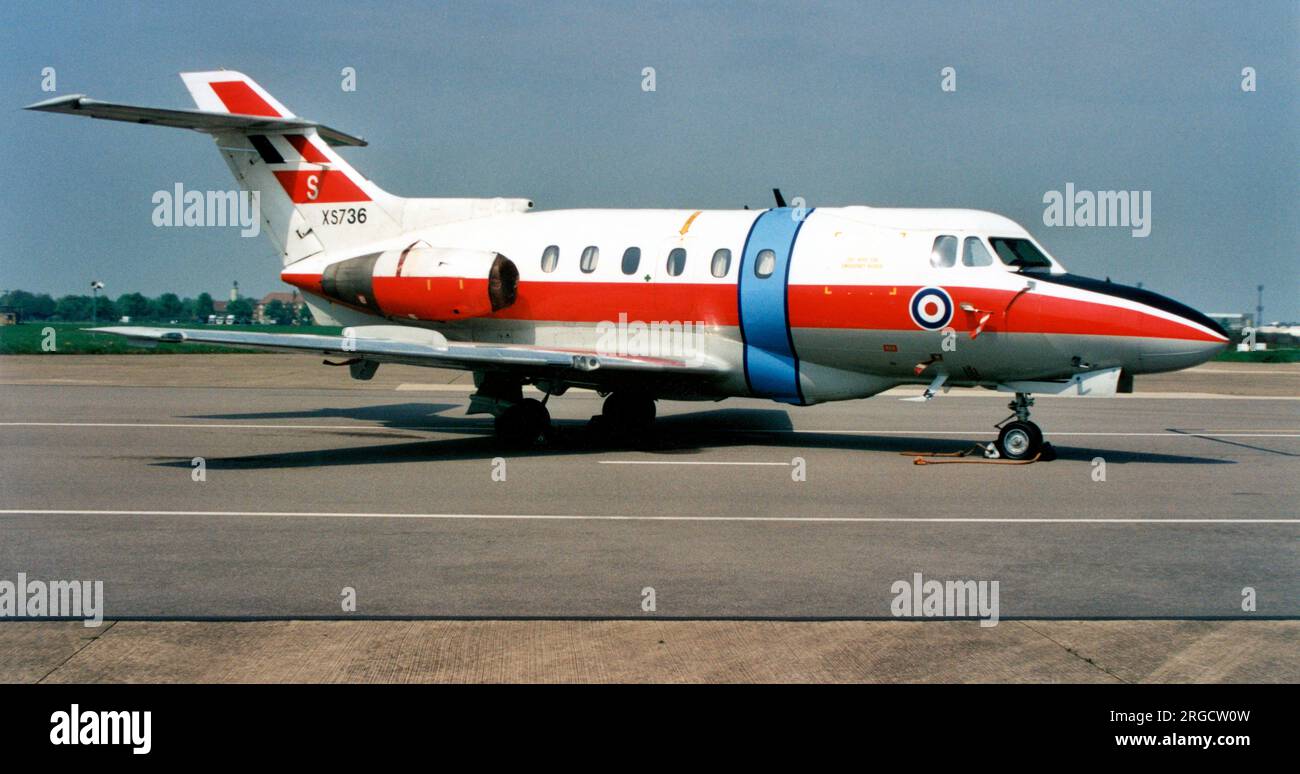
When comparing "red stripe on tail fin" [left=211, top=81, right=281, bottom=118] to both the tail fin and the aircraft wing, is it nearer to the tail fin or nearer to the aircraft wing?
the tail fin

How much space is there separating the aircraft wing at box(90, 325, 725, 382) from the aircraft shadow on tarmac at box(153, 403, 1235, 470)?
1.30 metres

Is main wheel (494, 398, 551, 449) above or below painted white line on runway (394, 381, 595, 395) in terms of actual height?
below

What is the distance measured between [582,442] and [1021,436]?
6638 millimetres

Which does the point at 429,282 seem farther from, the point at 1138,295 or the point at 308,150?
the point at 1138,295

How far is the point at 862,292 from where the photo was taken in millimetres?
16219

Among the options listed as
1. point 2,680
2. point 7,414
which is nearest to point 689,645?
point 2,680

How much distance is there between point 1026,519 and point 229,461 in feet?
33.5

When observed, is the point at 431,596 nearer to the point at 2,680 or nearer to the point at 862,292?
the point at 2,680

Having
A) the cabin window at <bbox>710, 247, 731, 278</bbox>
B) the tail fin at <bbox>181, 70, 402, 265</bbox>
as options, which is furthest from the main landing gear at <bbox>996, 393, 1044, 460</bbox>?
the tail fin at <bbox>181, 70, 402, 265</bbox>

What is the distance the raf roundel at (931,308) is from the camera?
15789 millimetres

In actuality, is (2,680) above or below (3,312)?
below

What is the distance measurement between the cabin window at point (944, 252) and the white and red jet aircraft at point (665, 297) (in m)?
0.02

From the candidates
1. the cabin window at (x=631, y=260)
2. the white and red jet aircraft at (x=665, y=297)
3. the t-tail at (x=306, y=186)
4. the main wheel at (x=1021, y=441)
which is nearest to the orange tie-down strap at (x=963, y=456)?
the main wheel at (x=1021, y=441)

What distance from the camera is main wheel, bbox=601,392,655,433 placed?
19.2 meters
